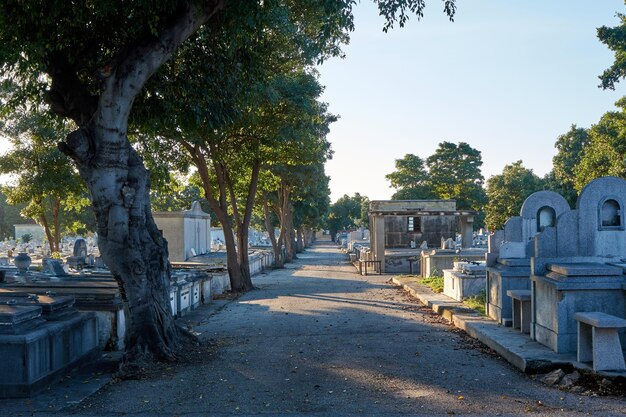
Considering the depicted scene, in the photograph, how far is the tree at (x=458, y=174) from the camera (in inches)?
2619

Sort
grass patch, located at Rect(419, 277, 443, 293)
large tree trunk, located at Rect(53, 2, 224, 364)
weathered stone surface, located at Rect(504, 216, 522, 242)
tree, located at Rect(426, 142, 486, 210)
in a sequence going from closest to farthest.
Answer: large tree trunk, located at Rect(53, 2, 224, 364)
weathered stone surface, located at Rect(504, 216, 522, 242)
grass patch, located at Rect(419, 277, 443, 293)
tree, located at Rect(426, 142, 486, 210)

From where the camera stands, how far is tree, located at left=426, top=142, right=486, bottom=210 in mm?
66525

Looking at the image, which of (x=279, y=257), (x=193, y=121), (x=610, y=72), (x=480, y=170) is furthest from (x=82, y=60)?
(x=480, y=170)

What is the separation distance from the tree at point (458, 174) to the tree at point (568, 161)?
1454 cm

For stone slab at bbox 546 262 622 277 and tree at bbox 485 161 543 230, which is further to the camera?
tree at bbox 485 161 543 230

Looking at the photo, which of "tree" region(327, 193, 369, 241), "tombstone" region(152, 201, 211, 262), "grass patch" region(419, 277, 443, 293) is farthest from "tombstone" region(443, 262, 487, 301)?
"tree" region(327, 193, 369, 241)

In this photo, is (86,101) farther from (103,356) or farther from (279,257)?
(279,257)

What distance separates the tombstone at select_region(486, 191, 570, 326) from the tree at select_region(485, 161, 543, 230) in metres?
40.0

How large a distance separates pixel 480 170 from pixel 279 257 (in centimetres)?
3590

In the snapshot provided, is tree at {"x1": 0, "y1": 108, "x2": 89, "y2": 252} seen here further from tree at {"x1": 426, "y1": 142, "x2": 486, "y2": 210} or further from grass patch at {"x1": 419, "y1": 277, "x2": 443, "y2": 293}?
tree at {"x1": 426, "y1": 142, "x2": 486, "y2": 210}

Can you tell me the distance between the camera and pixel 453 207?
141ft

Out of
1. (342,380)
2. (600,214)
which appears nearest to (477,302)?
(600,214)

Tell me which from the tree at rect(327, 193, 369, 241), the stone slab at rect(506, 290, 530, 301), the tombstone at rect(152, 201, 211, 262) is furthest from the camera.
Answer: the tree at rect(327, 193, 369, 241)

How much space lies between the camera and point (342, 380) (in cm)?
738
